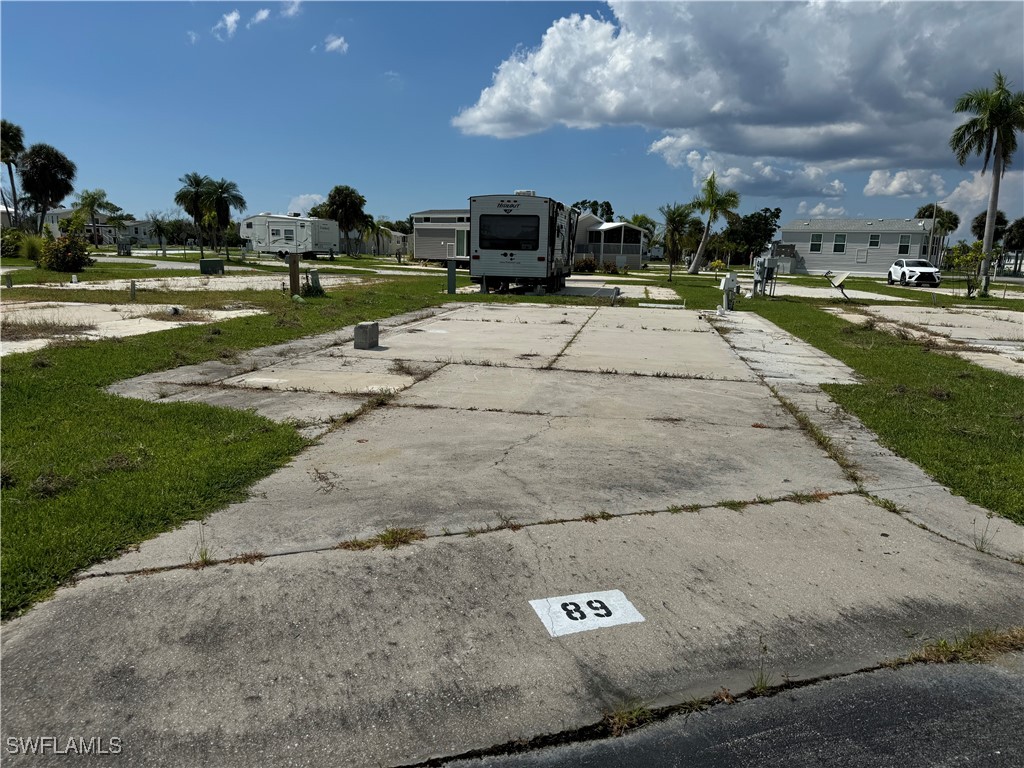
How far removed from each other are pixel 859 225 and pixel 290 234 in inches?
1755

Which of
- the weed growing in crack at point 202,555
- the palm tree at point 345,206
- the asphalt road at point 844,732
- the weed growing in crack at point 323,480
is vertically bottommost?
the asphalt road at point 844,732

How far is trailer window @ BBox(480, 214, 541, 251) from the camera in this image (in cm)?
1983

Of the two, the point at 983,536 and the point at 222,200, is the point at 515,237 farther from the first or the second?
the point at 222,200

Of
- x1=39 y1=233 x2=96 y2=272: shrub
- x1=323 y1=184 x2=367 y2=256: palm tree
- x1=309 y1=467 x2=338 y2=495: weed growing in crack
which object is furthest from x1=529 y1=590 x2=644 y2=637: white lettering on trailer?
x1=323 y1=184 x2=367 y2=256: palm tree

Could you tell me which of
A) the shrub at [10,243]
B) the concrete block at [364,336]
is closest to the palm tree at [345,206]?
the shrub at [10,243]

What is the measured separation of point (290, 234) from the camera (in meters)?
49.5

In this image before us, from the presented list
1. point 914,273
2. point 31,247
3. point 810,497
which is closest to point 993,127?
point 914,273

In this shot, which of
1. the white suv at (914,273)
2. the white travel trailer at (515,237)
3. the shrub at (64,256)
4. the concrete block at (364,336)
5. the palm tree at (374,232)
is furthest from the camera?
the palm tree at (374,232)

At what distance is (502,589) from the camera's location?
10.2 ft

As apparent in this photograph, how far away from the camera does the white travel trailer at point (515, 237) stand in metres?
19.7

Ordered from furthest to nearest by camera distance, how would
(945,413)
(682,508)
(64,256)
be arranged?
(64,256) < (945,413) < (682,508)

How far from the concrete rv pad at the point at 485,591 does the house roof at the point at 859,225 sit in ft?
173

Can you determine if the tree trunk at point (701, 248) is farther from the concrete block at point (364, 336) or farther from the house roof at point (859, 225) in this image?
the concrete block at point (364, 336)

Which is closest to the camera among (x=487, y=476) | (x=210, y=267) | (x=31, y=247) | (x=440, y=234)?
(x=487, y=476)
